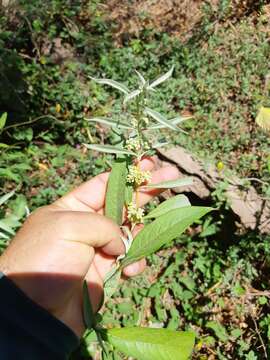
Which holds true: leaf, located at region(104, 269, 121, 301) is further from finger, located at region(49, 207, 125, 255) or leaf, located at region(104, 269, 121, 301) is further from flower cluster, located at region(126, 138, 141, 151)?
flower cluster, located at region(126, 138, 141, 151)

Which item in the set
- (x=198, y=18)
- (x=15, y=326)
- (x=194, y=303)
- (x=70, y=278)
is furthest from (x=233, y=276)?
(x=198, y=18)

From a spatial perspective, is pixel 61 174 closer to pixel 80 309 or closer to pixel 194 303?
pixel 194 303

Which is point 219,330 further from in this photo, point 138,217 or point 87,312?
point 87,312

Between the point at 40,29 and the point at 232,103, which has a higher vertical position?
the point at 40,29

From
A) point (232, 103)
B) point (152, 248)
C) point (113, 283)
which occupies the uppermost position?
point (152, 248)

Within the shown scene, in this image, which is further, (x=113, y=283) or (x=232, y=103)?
(x=232, y=103)

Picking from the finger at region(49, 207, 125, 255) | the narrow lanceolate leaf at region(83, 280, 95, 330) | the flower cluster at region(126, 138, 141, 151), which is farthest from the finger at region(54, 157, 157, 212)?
the narrow lanceolate leaf at region(83, 280, 95, 330)

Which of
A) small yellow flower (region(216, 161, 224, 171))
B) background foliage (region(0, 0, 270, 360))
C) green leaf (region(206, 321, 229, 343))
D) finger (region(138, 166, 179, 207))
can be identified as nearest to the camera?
finger (region(138, 166, 179, 207))

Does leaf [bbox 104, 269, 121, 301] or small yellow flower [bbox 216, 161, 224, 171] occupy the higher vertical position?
leaf [bbox 104, 269, 121, 301]

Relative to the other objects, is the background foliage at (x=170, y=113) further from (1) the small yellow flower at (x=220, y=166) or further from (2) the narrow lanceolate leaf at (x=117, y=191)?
(2) the narrow lanceolate leaf at (x=117, y=191)
